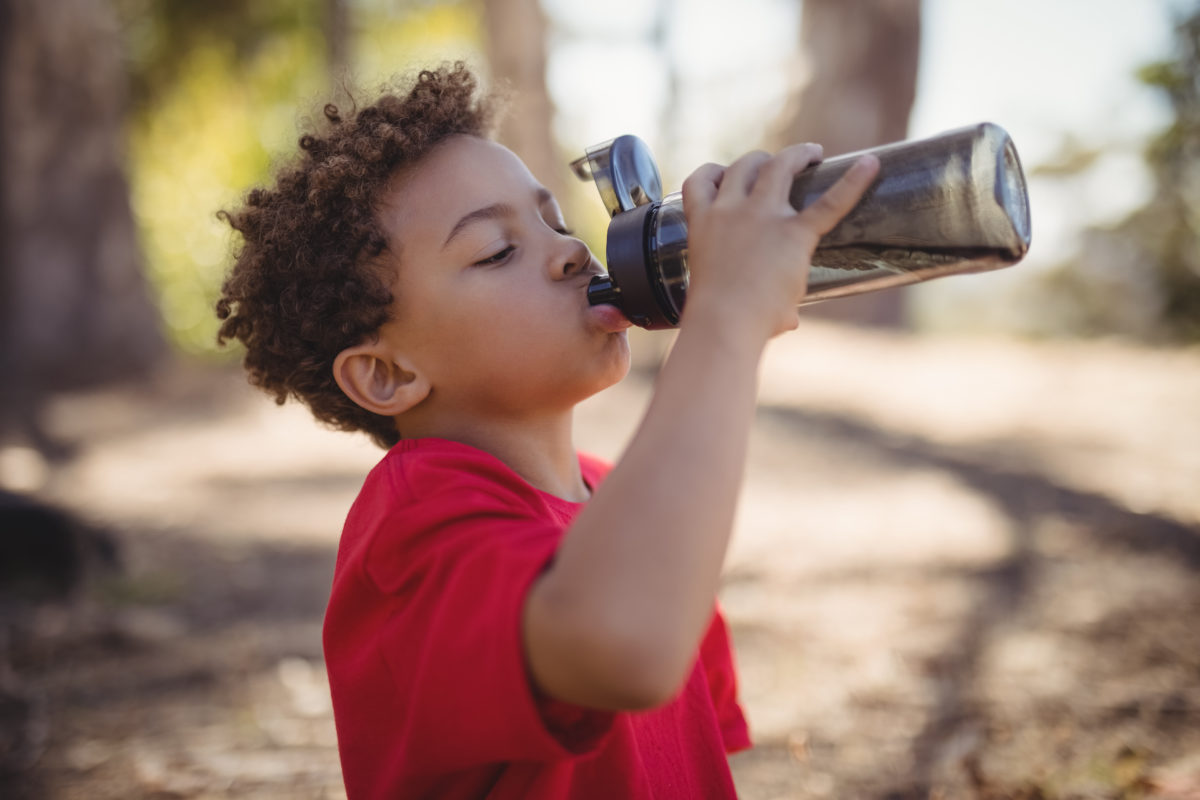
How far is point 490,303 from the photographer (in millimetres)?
1245

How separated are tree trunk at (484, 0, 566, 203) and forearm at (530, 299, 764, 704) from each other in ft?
19.6

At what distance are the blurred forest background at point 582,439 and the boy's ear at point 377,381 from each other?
304 millimetres

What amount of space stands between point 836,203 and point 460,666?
0.66 m

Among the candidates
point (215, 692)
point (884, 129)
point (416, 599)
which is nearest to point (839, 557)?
point (215, 692)

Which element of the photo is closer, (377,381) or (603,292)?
(603,292)

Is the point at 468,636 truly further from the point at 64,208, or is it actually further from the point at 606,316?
the point at 64,208

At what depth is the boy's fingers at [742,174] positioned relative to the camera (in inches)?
41.1

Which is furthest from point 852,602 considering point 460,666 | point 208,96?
point 208,96

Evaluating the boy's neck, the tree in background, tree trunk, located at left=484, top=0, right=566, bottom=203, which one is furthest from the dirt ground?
tree trunk, located at left=484, top=0, right=566, bottom=203

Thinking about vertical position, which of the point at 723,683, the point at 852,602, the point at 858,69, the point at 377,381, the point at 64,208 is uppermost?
the point at 858,69

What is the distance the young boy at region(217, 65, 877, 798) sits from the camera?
0.86 meters

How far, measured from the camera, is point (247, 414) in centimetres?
639

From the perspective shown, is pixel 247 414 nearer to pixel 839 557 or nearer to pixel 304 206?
pixel 839 557

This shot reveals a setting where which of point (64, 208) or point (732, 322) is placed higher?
point (64, 208)
